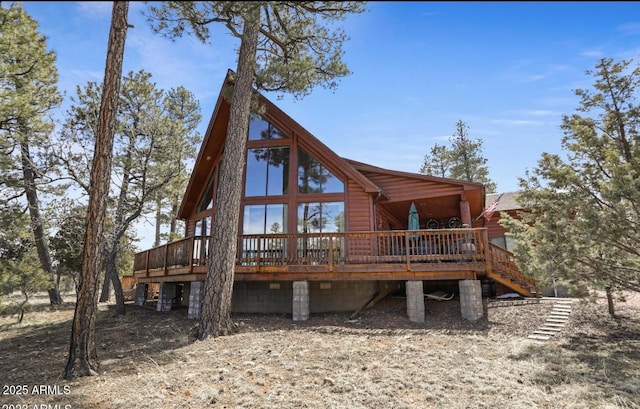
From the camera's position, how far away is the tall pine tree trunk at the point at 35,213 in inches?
443

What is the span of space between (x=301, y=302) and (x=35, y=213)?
37.3 feet

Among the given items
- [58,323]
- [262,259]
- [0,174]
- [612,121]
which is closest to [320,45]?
[262,259]

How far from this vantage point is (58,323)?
11133 mm

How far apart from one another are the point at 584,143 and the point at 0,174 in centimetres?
1585

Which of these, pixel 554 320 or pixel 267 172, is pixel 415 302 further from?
pixel 267 172

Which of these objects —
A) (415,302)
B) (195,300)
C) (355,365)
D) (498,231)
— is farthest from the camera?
(498,231)

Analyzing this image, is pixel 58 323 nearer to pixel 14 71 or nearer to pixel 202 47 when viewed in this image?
pixel 14 71

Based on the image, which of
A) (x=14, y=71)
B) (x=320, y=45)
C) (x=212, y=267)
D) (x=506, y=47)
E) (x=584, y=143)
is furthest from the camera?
(x=14, y=71)

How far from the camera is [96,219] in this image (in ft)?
18.1

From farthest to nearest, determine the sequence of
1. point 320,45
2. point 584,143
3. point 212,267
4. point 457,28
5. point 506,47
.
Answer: point 320,45 → point 212,267 → point 584,143 → point 506,47 → point 457,28

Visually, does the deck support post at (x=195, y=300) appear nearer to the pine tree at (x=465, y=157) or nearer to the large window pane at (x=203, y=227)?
the large window pane at (x=203, y=227)

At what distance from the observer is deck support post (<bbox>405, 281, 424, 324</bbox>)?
849 centimetres

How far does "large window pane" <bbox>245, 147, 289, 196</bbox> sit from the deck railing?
198 centimetres

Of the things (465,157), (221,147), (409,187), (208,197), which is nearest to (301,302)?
(409,187)
